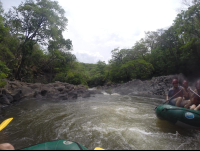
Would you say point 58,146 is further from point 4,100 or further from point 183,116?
point 4,100

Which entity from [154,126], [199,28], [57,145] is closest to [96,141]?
[57,145]

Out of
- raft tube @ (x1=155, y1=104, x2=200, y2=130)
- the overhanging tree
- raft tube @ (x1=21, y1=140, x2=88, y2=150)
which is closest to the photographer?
raft tube @ (x1=21, y1=140, x2=88, y2=150)

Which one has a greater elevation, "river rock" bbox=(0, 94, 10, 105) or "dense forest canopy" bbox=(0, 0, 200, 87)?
"dense forest canopy" bbox=(0, 0, 200, 87)

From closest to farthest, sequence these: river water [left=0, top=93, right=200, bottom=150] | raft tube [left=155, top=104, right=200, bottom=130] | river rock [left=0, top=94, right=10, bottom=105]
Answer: river water [left=0, top=93, right=200, bottom=150]
raft tube [left=155, top=104, right=200, bottom=130]
river rock [left=0, top=94, right=10, bottom=105]

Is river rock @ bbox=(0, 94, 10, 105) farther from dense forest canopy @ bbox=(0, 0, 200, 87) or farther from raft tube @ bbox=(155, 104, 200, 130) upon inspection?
raft tube @ bbox=(155, 104, 200, 130)

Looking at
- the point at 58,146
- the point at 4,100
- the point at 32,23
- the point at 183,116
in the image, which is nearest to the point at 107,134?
the point at 58,146

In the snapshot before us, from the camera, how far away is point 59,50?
820 inches

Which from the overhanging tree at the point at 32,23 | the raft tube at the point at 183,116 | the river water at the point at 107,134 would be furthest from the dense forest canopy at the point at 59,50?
the raft tube at the point at 183,116

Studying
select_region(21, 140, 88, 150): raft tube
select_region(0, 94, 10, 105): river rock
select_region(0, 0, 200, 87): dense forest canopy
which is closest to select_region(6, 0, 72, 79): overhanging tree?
select_region(0, 0, 200, 87): dense forest canopy

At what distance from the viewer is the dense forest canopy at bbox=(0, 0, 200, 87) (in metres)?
14.1

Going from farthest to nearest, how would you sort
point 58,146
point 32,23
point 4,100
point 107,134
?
point 32,23 < point 4,100 < point 107,134 < point 58,146

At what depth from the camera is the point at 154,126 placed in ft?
13.4

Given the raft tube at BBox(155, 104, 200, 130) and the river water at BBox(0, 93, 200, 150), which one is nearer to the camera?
the river water at BBox(0, 93, 200, 150)

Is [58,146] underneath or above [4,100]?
above
